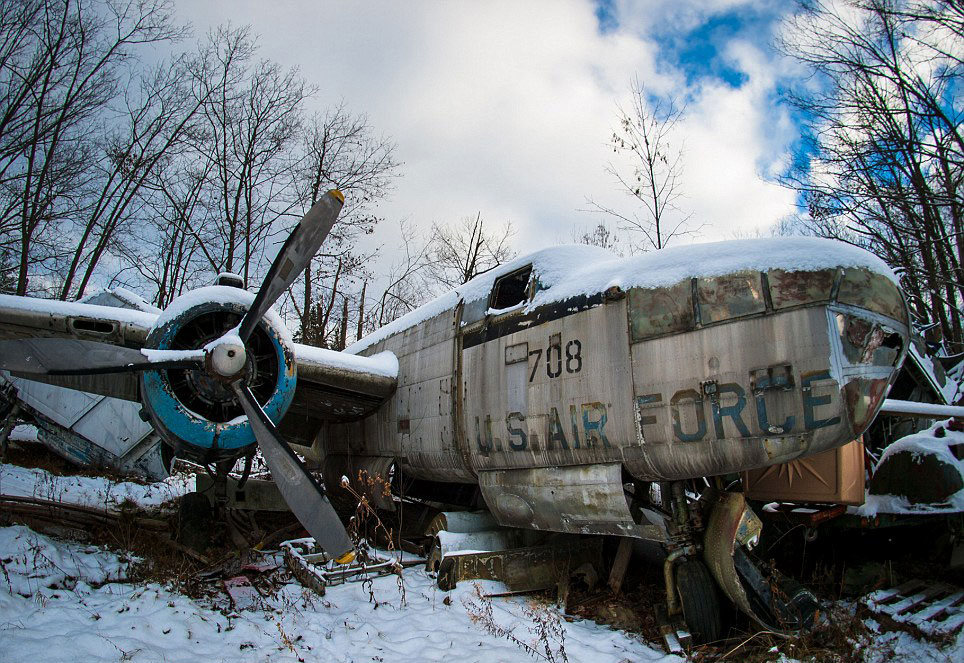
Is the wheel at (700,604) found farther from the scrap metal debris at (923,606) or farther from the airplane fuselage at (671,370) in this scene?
the scrap metal debris at (923,606)

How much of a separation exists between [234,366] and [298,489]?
1.36 m

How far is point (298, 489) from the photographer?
5.55 meters

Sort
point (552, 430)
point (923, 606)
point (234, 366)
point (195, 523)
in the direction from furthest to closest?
point (195, 523) < point (923, 606) < point (234, 366) < point (552, 430)

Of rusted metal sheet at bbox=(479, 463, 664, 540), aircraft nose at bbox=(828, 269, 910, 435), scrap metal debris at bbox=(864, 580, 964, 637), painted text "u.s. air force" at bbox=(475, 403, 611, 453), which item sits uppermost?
aircraft nose at bbox=(828, 269, 910, 435)

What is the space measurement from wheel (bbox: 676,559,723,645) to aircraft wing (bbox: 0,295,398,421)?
15.5ft

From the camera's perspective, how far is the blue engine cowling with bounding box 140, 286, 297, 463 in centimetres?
588

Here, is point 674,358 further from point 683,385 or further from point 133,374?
point 133,374

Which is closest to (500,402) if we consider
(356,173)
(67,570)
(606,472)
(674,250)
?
(606,472)

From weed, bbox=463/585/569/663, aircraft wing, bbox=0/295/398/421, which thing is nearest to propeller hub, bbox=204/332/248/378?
aircraft wing, bbox=0/295/398/421

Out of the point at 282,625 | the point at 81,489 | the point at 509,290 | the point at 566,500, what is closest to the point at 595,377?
the point at 566,500

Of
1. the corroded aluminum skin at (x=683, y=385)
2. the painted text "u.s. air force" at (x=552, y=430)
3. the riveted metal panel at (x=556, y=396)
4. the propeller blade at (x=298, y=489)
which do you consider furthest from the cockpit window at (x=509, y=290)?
the propeller blade at (x=298, y=489)

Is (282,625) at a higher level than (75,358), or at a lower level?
lower

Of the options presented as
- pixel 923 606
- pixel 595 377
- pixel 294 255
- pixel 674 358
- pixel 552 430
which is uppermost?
pixel 294 255

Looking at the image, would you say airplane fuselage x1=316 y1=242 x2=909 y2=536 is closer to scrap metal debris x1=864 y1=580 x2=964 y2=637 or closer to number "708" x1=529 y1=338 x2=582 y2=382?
number "708" x1=529 y1=338 x2=582 y2=382
